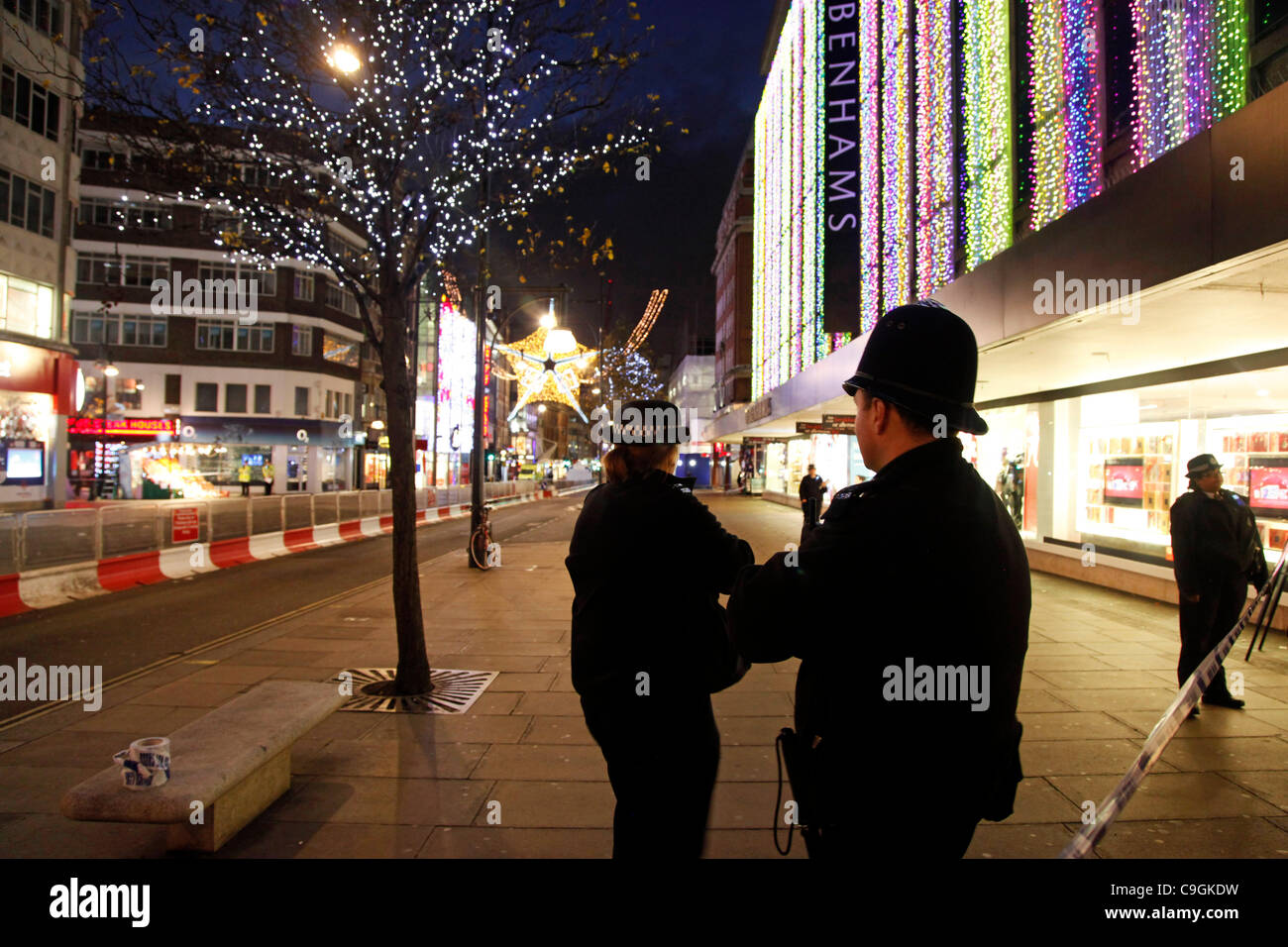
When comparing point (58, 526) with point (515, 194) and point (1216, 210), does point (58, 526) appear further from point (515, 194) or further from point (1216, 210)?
point (1216, 210)

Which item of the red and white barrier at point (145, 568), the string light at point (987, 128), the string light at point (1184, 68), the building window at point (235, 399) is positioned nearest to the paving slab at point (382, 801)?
the red and white barrier at point (145, 568)

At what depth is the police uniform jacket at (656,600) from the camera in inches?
104

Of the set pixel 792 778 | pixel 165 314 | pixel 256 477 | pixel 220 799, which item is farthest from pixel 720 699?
pixel 165 314

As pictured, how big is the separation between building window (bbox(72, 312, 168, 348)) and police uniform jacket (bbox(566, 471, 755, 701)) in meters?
52.3

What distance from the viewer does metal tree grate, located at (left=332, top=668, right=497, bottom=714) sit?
6.06m

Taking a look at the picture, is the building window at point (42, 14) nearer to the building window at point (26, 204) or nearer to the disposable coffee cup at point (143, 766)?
the building window at point (26, 204)

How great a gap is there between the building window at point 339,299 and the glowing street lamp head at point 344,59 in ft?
151

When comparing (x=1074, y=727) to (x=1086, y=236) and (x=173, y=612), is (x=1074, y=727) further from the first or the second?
(x=173, y=612)

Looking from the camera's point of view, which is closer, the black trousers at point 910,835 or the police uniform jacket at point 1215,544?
the black trousers at point 910,835

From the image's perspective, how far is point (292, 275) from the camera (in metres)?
47.9

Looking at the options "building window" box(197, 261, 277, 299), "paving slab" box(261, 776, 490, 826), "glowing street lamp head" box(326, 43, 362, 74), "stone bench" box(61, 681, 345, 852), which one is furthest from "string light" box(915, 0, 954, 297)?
"building window" box(197, 261, 277, 299)

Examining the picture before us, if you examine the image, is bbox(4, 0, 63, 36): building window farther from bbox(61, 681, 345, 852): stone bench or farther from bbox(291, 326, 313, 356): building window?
bbox(61, 681, 345, 852): stone bench

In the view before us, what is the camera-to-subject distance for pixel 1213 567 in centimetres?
609

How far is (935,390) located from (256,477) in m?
50.7
